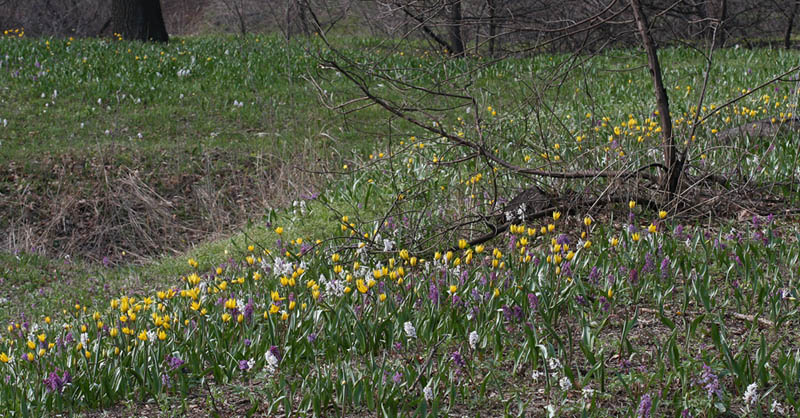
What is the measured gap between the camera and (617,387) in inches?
126

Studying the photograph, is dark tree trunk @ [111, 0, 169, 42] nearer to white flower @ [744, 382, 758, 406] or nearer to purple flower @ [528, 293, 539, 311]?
purple flower @ [528, 293, 539, 311]

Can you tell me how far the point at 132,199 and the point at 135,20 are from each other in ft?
29.6

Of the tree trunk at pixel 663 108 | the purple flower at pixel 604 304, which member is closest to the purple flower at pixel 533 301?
the purple flower at pixel 604 304

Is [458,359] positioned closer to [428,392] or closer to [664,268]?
[428,392]

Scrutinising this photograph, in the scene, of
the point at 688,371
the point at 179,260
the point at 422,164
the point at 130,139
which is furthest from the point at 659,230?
the point at 130,139

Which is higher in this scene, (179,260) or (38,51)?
(38,51)

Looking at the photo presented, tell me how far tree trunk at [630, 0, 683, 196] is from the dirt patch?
4.02 meters

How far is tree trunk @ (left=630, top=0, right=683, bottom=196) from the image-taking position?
16.9 feet

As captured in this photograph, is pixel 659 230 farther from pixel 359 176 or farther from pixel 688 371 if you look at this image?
pixel 359 176

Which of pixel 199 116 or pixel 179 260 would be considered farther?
pixel 199 116

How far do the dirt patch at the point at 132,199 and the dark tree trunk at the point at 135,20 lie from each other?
24.8ft

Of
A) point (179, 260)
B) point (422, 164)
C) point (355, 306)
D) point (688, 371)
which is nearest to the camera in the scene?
point (688, 371)

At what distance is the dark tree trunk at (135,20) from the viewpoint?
17000 mm

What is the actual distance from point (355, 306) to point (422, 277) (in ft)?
2.14
